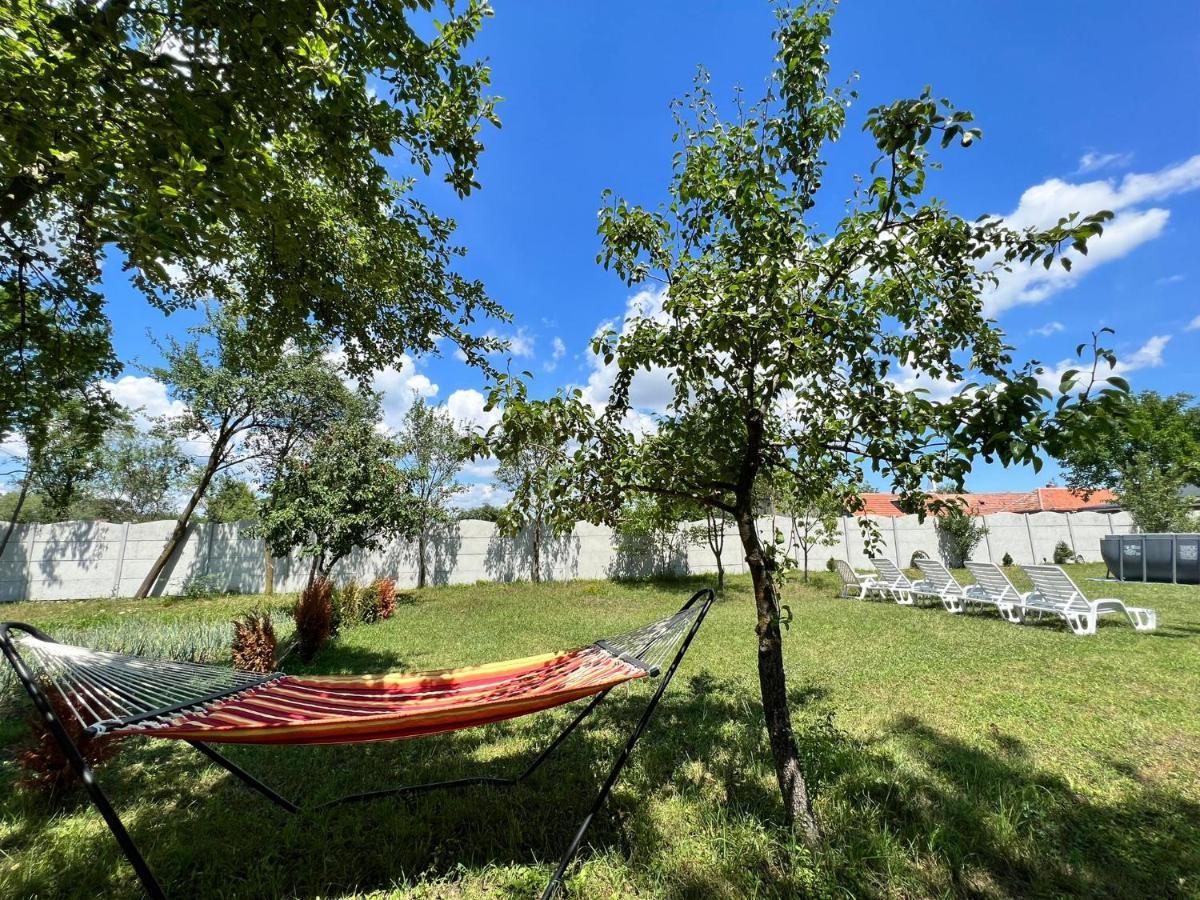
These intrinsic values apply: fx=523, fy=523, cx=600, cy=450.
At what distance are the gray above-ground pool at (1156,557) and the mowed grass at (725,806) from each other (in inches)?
402

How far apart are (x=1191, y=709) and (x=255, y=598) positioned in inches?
582

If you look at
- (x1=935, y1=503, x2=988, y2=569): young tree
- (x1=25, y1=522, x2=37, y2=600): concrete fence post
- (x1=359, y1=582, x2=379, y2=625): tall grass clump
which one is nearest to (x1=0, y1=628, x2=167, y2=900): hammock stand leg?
(x1=359, y1=582, x2=379, y2=625): tall grass clump

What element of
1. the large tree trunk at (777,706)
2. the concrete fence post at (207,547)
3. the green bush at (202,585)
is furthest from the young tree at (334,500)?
the large tree trunk at (777,706)

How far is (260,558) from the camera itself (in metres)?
13.1

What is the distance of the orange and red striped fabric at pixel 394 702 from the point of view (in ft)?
6.19

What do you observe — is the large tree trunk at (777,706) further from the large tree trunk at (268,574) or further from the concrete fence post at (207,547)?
the concrete fence post at (207,547)

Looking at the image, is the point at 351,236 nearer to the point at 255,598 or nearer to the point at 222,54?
the point at 222,54

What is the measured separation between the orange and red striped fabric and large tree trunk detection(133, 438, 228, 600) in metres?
13.1

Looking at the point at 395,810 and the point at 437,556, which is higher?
the point at 437,556

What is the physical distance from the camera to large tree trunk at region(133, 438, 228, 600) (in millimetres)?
12539

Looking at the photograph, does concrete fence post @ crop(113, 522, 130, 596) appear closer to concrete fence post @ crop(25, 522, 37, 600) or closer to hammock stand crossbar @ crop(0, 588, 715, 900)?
concrete fence post @ crop(25, 522, 37, 600)

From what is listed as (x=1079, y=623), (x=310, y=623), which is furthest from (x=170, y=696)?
(x=1079, y=623)

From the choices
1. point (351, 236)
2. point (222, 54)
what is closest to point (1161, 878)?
point (222, 54)

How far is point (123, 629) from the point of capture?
6082mm
